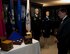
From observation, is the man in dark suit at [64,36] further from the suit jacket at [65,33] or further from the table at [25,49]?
the table at [25,49]

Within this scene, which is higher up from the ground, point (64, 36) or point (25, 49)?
point (25, 49)

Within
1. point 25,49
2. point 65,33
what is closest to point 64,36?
point 65,33

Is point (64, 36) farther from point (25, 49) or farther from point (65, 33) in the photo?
point (25, 49)

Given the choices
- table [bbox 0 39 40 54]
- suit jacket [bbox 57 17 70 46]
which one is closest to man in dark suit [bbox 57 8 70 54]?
suit jacket [bbox 57 17 70 46]

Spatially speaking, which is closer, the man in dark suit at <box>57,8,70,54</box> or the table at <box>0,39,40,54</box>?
the table at <box>0,39,40,54</box>

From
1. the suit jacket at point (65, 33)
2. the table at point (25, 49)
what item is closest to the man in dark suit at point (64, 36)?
the suit jacket at point (65, 33)

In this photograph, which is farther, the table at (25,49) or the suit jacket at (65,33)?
the suit jacket at (65,33)

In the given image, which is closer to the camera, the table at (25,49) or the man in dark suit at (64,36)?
Answer: the table at (25,49)

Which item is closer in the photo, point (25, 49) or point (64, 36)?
point (25, 49)

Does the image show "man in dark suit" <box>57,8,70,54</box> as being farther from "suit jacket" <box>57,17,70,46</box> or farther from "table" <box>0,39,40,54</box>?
"table" <box>0,39,40,54</box>

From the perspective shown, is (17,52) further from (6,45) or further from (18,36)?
(18,36)

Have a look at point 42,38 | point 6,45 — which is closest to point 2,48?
point 6,45

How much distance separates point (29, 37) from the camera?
4.94ft

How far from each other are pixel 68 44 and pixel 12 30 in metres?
1.39
